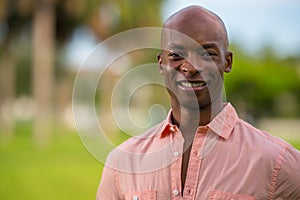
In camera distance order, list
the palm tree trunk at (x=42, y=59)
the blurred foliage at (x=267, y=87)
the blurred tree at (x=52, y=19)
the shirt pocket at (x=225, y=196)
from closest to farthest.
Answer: the shirt pocket at (x=225, y=196)
the blurred tree at (x=52, y=19)
the palm tree trunk at (x=42, y=59)
the blurred foliage at (x=267, y=87)

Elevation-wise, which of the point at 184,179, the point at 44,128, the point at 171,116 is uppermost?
the point at 171,116

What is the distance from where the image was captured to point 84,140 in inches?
108

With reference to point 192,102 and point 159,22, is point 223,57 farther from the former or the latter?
point 159,22

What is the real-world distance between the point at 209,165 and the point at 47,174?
15.6m

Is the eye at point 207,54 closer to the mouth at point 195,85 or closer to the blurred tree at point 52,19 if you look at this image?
the mouth at point 195,85

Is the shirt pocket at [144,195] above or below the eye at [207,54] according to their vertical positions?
below

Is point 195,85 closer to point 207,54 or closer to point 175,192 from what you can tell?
point 207,54

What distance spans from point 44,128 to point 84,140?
28.6m

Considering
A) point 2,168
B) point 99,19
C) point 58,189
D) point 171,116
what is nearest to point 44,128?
point 99,19

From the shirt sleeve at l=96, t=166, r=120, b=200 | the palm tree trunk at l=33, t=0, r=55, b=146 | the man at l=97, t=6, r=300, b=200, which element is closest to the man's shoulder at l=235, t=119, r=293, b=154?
the man at l=97, t=6, r=300, b=200

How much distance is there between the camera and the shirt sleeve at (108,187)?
2734mm

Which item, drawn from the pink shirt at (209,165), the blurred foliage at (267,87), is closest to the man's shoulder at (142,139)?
the pink shirt at (209,165)

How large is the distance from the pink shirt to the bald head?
0.31 m

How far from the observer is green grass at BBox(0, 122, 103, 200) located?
45.3 feet
